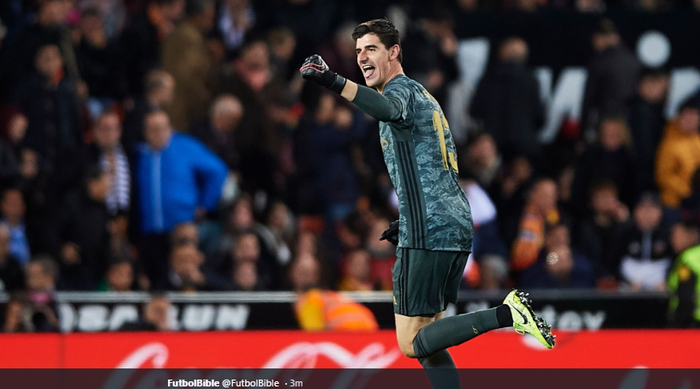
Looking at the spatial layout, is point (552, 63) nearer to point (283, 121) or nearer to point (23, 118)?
point (283, 121)

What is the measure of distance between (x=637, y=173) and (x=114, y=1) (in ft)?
18.9

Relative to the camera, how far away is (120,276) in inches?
350

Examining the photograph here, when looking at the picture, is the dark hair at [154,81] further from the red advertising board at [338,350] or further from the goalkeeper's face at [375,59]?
the goalkeeper's face at [375,59]

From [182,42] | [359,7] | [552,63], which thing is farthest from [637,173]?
[182,42]

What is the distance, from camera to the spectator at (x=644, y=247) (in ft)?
33.1

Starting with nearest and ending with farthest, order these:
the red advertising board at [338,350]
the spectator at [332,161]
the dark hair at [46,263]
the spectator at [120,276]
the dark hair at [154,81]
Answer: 1. the red advertising board at [338,350]
2. the dark hair at [46,263]
3. the spectator at [120,276]
4. the dark hair at [154,81]
5. the spectator at [332,161]

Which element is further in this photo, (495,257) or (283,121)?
(283,121)

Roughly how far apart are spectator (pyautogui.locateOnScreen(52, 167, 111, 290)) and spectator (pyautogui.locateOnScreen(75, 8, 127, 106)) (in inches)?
45.9

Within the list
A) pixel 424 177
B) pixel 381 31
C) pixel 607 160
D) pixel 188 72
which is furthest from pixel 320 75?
pixel 607 160

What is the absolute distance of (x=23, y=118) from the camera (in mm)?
9812

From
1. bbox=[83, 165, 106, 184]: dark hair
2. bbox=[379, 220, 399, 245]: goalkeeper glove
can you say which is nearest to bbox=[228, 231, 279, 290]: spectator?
bbox=[83, 165, 106, 184]: dark hair

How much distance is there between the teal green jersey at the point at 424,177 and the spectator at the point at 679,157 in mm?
6144

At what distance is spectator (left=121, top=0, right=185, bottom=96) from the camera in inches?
409

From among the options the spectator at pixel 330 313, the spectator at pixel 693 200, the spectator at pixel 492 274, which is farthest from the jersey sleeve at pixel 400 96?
the spectator at pixel 693 200
